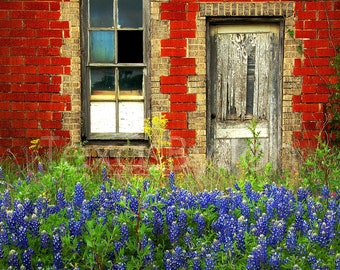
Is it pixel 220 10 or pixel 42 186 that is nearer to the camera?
pixel 42 186

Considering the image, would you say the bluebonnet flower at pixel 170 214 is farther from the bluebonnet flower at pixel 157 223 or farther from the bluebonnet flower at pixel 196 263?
the bluebonnet flower at pixel 196 263

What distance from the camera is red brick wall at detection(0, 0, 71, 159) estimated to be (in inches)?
331

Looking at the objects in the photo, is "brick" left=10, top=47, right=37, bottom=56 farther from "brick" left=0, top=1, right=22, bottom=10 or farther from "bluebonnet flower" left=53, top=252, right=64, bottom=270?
"bluebonnet flower" left=53, top=252, right=64, bottom=270

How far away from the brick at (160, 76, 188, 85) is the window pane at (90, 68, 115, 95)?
2.45 feet

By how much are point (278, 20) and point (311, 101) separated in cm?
122

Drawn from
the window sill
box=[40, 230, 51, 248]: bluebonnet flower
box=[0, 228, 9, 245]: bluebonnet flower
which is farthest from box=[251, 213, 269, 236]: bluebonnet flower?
the window sill

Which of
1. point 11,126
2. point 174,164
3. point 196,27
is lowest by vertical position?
point 174,164

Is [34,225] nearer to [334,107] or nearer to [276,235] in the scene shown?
[276,235]

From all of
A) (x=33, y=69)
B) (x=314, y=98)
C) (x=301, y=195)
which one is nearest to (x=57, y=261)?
(x=301, y=195)

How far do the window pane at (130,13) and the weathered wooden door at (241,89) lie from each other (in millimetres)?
1034

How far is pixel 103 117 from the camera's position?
860cm

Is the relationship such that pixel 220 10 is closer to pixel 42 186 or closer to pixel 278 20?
pixel 278 20

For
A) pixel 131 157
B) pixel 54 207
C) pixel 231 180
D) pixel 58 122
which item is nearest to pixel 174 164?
pixel 131 157

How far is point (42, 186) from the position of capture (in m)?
4.47
